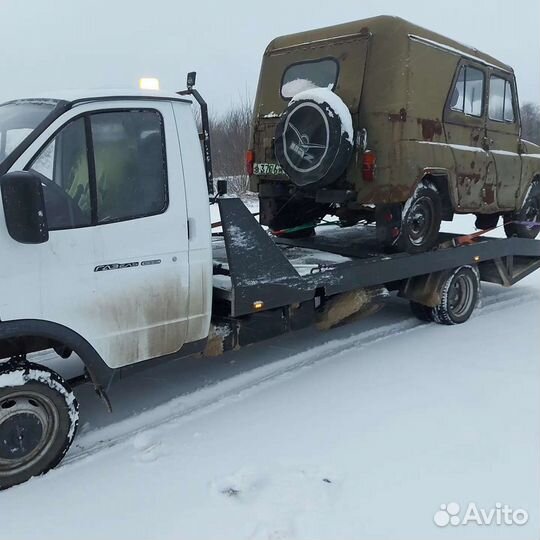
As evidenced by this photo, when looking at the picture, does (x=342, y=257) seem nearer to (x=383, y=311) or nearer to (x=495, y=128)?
(x=383, y=311)

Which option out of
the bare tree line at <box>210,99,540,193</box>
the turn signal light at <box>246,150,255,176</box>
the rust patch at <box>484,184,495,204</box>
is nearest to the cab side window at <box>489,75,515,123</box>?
the rust patch at <box>484,184,495,204</box>

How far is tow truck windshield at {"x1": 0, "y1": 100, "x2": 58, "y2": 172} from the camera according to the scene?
10.3 ft

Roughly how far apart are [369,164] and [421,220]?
37.0 inches

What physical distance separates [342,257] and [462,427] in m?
2.07

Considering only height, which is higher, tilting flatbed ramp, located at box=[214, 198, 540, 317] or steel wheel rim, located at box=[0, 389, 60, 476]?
tilting flatbed ramp, located at box=[214, 198, 540, 317]

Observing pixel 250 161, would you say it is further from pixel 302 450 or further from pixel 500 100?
pixel 302 450

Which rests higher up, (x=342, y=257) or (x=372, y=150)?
(x=372, y=150)

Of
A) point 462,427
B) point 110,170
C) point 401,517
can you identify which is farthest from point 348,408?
point 110,170

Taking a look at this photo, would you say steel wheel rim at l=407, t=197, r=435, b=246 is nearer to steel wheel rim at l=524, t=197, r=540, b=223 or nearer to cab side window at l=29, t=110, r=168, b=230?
steel wheel rim at l=524, t=197, r=540, b=223

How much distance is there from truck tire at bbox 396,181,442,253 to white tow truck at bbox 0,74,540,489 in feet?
4.80

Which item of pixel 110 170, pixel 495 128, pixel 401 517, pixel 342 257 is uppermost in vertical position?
pixel 495 128

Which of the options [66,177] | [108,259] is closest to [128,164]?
[66,177]

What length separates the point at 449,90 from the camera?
18.5ft

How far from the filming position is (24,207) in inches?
111
